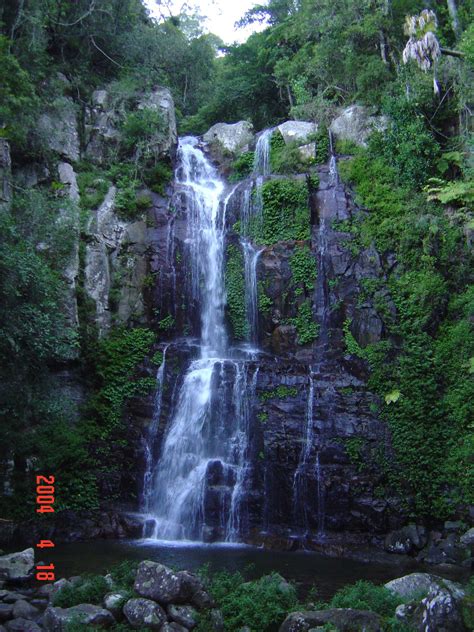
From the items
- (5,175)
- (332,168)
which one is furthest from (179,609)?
(332,168)

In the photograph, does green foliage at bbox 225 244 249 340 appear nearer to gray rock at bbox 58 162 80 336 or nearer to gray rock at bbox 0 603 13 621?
gray rock at bbox 58 162 80 336

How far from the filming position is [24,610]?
7328mm

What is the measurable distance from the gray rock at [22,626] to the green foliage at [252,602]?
1.99 m

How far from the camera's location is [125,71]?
21.4m

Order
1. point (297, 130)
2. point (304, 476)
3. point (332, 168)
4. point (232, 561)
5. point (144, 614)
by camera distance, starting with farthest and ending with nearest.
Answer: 1. point (297, 130)
2. point (332, 168)
3. point (304, 476)
4. point (232, 561)
5. point (144, 614)

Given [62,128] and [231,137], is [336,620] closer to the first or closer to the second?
[62,128]

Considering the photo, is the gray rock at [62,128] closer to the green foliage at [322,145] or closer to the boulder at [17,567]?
the green foliage at [322,145]

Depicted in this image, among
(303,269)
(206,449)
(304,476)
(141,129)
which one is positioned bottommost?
(304,476)

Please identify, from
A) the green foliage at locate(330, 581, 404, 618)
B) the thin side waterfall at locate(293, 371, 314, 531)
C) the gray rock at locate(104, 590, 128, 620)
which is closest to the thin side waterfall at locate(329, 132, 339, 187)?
the thin side waterfall at locate(293, 371, 314, 531)

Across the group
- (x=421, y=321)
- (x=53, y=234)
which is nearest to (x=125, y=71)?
(x=53, y=234)

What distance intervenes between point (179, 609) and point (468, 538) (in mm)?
6553

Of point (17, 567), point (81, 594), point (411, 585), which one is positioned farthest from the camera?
point (17, 567)

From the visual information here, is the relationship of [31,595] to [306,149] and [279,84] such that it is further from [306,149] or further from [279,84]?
[279,84]

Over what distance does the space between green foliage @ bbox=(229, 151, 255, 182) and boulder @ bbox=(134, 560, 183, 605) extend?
14.6 metres
